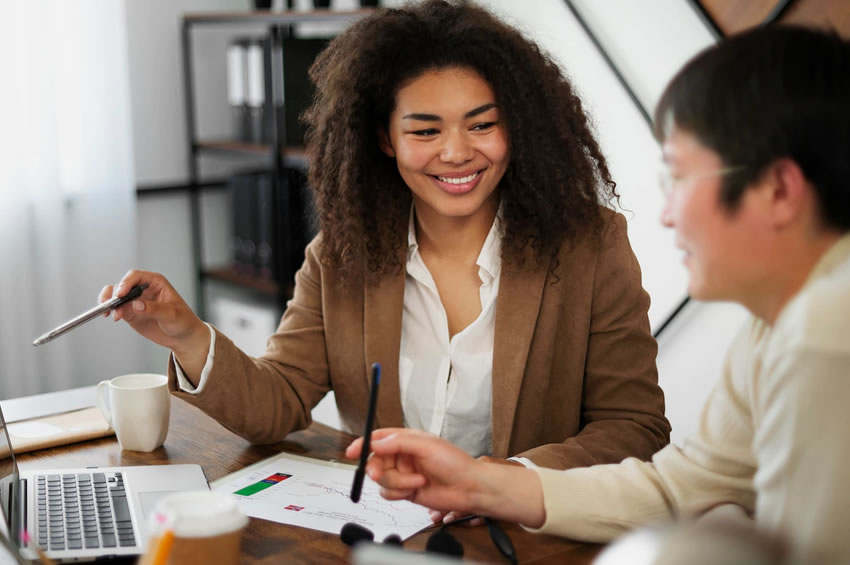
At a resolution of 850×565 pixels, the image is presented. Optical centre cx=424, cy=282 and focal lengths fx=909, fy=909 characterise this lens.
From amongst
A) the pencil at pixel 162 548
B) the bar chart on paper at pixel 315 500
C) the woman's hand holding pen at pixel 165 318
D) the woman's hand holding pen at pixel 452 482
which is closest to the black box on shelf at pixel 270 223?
the woman's hand holding pen at pixel 165 318

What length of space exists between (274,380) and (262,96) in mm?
1873

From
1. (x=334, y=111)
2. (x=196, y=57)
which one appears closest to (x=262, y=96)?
(x=196, y=57)

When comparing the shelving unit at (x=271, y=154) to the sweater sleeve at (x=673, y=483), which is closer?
the sweater sleeve at (x=673, y=483)

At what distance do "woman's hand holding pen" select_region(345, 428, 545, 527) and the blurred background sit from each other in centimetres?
162

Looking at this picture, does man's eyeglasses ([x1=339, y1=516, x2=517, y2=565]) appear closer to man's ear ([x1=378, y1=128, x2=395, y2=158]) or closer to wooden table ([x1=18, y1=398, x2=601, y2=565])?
wooden table ([x1=18, y1=398, x2=601, y2=565])

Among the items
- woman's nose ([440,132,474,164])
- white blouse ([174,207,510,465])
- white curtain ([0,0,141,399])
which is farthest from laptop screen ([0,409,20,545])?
white curtain ([0,0,141,399])

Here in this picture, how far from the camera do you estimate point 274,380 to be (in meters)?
1.57

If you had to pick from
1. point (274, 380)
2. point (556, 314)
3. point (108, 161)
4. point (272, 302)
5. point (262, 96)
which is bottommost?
point (272, 302)

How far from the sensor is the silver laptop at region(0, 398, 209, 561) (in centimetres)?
106

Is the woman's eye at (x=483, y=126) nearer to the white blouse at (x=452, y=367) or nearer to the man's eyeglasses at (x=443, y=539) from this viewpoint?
the white blouse at (x=452, y=367)

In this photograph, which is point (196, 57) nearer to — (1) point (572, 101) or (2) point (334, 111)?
(2) point (334, 111)

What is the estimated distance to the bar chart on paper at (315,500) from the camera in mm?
1179

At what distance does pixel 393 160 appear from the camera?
5.76 ft

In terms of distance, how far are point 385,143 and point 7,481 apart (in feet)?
2.93
